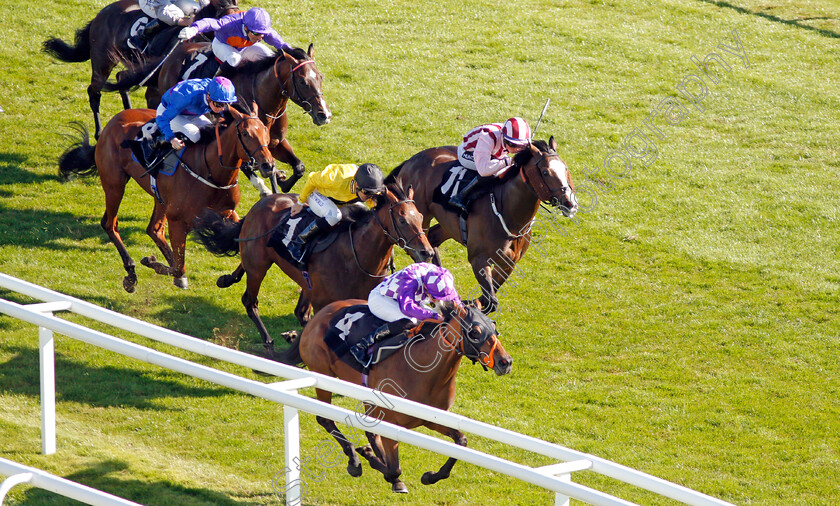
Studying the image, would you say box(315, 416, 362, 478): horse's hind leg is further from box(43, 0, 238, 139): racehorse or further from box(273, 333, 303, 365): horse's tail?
box(43, 0, 238, 139): racehorse

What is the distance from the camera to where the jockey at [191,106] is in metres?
8.16

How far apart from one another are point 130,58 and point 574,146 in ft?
18.5

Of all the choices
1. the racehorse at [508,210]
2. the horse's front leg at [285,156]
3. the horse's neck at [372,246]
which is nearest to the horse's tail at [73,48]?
the horse's front leg at [285,156]

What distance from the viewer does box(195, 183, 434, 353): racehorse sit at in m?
6.69

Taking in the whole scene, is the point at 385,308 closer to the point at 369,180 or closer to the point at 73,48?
the point at 369,180

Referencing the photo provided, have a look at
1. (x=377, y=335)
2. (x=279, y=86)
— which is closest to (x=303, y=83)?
(x=279, y=86)

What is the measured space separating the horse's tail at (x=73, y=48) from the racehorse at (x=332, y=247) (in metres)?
5.18

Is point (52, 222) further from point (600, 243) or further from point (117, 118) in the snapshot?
point (600, 243)

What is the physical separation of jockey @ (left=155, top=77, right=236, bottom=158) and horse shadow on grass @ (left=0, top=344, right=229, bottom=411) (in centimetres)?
197

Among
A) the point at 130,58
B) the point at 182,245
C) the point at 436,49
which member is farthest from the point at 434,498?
the point at 436,49

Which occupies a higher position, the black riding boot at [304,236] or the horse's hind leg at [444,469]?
the black riding boot at [304,236]

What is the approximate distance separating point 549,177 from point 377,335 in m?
2.40

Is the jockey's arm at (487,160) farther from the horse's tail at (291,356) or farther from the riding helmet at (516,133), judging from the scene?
the horse's tail at (291,356)

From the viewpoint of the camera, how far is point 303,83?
920cm
